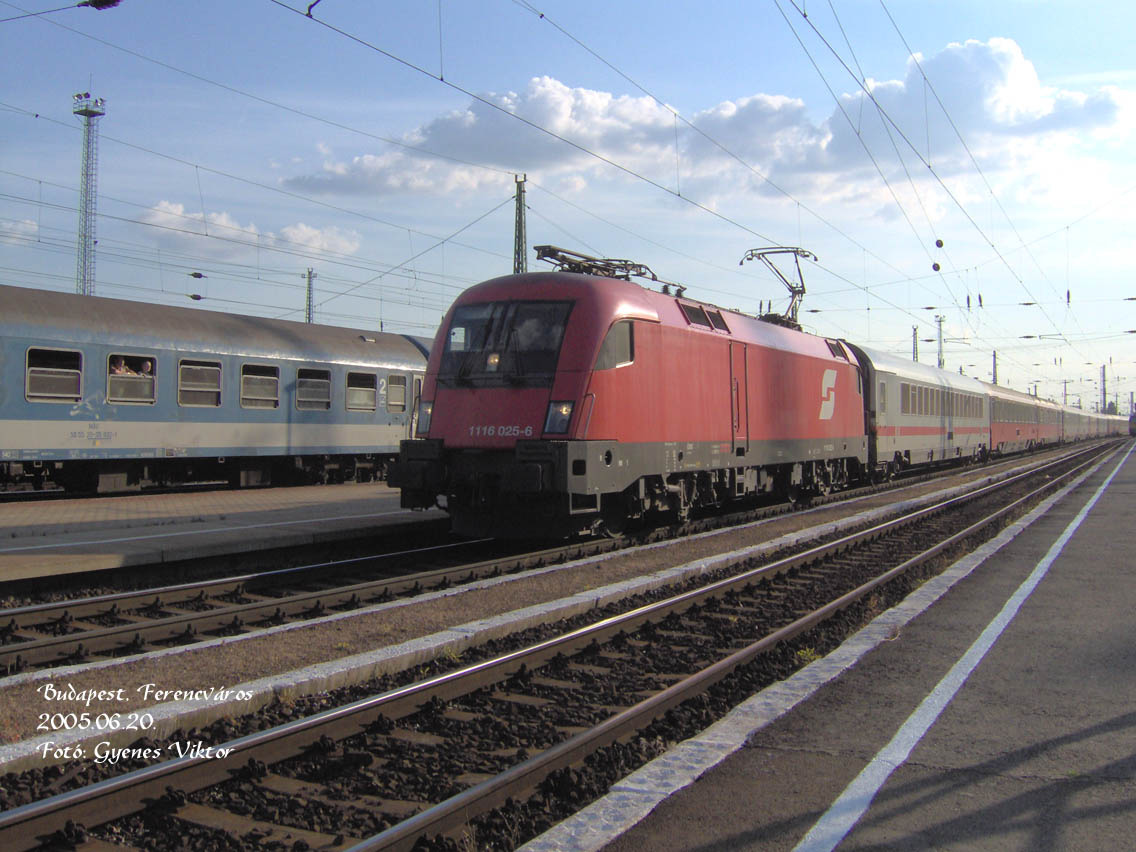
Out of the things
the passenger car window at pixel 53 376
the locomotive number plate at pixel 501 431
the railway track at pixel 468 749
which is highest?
the passenger car window at pixel 53 376

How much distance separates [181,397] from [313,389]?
3.18m

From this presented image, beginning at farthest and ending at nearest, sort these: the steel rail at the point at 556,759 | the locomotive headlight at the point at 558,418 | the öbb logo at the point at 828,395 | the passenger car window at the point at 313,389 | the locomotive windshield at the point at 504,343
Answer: the passenger car window at the point at 313,389 < the öbb logo at the point at 828,395 < the locomotive windshield at the point at 504,343 < the locomotive headlight at the point at 558,418 < the steel rail at the point at 556,759

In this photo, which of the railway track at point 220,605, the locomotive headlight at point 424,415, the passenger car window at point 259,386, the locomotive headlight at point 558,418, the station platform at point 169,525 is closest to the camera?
the railway track at point 220,605

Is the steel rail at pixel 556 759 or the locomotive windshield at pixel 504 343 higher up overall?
the locomotive windshield at pixel 504 343

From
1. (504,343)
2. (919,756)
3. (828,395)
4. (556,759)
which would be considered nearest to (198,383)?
(504,343)

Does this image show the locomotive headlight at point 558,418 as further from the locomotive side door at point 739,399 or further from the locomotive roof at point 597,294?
the locomotive side door at point 739,399

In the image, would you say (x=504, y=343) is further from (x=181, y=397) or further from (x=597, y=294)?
(x=181, y=397)

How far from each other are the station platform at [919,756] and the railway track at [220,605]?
4250 mm

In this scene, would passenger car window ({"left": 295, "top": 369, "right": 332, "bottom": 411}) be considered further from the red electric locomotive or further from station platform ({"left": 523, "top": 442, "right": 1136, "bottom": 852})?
station platform ({"left": 523, "top": 442, "right": 1136, "bottom": 852})

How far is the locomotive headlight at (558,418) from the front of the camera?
11000 millimetres

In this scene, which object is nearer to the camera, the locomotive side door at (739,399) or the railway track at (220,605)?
the railway track at (220,605)

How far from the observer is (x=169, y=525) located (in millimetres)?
12500

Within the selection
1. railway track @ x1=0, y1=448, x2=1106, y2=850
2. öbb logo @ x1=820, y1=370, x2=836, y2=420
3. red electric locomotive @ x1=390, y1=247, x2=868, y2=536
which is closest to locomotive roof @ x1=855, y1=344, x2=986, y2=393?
öbb logo @ x1=820, y1=370, x2=836, y2=420

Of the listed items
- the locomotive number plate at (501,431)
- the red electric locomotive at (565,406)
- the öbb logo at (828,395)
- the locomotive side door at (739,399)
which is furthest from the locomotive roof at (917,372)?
the locomotive number plate at (501,431)
